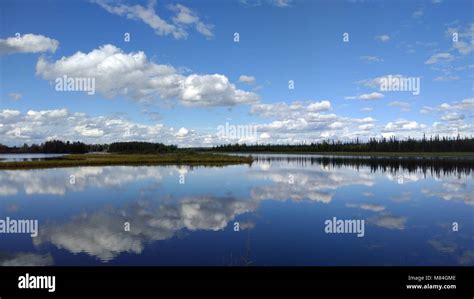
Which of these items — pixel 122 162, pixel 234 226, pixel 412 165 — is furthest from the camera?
pixel 122 162

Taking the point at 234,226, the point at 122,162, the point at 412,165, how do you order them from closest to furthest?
the point at 234,226
the point at 412,165
the point at 122,162

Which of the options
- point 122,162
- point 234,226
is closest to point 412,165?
point 122,162

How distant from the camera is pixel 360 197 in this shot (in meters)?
33.3

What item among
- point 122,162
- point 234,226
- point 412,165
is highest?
point 122,162

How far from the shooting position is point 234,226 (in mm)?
20938

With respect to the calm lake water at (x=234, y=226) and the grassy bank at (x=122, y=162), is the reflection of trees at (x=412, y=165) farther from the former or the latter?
the calm lake water at (x=234, y=226)

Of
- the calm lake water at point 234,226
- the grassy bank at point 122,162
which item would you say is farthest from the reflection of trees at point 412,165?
the calm lake water at point 234,226

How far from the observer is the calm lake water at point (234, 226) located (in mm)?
15203

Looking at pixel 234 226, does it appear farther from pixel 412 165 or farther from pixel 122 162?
pixel 412 165
